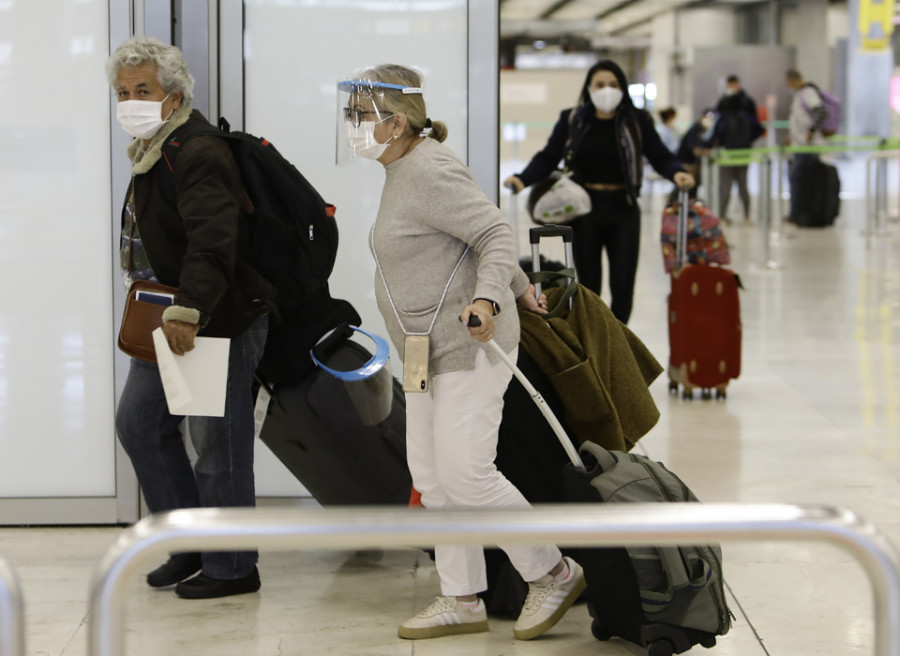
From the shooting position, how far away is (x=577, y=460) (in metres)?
2.99

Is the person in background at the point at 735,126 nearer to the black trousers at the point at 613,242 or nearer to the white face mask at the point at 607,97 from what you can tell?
the black trousers at the point at 613,242

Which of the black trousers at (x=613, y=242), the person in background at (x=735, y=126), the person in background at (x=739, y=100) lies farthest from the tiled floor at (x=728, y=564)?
the person in background at (x=739, y=100)

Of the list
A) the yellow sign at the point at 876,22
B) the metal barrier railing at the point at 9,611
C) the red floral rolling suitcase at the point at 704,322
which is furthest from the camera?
the yellow sign at the point at 876,22

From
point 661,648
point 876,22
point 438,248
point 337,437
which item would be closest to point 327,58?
point 337,437

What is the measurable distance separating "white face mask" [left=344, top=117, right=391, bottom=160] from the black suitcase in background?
44.9 ft

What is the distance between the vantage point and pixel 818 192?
1566 cm

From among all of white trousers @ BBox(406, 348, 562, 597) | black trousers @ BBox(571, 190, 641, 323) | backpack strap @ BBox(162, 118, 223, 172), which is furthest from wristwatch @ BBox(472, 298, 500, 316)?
black trousers @ BBox(571, 190, 641, 323)

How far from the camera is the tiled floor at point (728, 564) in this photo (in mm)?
3129

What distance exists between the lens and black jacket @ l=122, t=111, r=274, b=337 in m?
3.04

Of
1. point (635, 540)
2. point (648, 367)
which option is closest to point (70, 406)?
point (648, 367)

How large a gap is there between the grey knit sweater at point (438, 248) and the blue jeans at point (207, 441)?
0.60 meters

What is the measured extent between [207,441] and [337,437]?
37 cm

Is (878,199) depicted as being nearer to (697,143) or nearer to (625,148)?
(697,143)

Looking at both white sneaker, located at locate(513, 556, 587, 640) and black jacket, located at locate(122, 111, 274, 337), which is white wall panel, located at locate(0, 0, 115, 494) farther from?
white sneaker, located at locate(513, 556, 587, 640)
